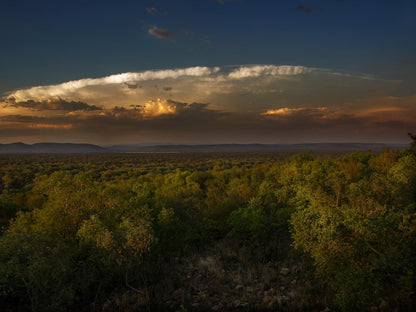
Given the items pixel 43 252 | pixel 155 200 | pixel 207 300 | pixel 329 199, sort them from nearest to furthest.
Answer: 1. pixel 43 252
2. pixel 207 300
3. pixel 329 199
4. pixel 155 200

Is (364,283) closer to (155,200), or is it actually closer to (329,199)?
(329,199)

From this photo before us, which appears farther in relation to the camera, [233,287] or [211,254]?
[211,254]

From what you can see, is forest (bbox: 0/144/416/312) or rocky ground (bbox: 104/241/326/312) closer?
forest (bbox: 0/144/416/312)

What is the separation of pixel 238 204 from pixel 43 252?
2094cm

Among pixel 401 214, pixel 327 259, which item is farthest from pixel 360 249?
pixel 401 214

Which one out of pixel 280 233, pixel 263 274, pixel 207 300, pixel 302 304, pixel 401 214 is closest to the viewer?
pixel 401 214

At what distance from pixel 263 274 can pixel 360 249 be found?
27.8 ft

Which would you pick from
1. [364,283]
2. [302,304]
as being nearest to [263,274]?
[302,304]

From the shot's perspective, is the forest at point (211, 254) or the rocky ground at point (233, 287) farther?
the rocky ground at point (233, 287)

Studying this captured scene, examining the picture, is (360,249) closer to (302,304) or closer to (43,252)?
(302,304)

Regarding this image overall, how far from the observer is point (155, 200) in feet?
82.5

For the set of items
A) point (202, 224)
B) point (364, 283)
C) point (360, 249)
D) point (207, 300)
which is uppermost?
point (360, 249)

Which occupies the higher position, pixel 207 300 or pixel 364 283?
pixel 364 283

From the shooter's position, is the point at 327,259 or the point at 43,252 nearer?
the point at 327,259
